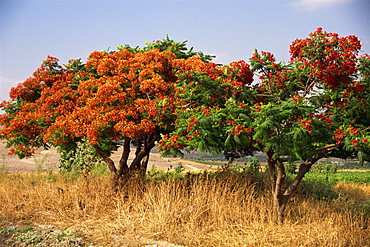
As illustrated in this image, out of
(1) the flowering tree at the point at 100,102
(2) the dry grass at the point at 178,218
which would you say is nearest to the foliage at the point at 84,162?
(1) the flowering tree at the point at 100,102

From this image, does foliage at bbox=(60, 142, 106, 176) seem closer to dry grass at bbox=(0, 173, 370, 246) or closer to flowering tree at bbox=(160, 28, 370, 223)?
dry grass at bbox=(0, 173, 370, 246)

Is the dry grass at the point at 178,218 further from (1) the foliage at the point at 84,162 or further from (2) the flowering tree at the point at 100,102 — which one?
(1) the foliage at the point at 84,162

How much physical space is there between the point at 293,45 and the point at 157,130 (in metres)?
4.43

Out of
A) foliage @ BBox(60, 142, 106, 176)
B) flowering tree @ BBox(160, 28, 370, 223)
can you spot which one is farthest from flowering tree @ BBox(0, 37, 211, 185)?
foliage @ BBox(60, 142, 106, 176)

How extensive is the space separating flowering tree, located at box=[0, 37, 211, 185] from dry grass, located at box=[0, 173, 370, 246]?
55.6 inches

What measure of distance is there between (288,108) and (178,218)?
3.15 m

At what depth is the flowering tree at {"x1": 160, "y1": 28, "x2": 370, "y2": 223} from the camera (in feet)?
16.8

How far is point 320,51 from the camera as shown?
6117 millimetres

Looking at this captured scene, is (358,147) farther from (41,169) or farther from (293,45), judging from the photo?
(41,169)

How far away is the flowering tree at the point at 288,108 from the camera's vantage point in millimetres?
5109

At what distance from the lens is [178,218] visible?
6.82m

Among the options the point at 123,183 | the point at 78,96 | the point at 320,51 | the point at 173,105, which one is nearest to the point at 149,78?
the point at 173,105

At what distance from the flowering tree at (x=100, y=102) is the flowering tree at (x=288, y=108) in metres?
1.37

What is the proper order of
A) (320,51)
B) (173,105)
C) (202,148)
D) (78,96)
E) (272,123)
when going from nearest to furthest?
(272,123) → (202,148) → (320,51) → (173,105) → (78,96)
